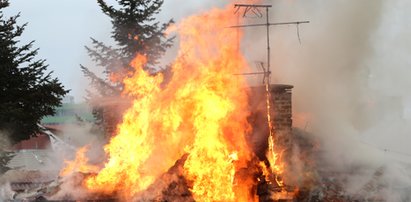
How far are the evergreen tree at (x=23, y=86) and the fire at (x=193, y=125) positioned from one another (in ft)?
16.4

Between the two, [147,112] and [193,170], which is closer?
[193,170]

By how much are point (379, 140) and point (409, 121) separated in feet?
8.43

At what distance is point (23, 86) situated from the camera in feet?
53.2

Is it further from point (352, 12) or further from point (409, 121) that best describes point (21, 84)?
point (409, 121)

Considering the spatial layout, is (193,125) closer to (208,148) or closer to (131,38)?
(208,148)

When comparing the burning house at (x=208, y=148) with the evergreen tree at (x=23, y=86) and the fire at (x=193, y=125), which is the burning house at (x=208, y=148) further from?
the evergreen tree at (x=23, y=86)

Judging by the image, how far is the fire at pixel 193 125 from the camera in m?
10.3

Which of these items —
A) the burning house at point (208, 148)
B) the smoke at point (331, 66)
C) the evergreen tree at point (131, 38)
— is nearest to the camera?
the burning house at point (208, 148)

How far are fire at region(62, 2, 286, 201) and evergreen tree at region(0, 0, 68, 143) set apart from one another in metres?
4.98

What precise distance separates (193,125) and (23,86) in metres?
7.95

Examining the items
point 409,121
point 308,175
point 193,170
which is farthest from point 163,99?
point 409,121

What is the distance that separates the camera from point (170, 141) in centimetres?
1130

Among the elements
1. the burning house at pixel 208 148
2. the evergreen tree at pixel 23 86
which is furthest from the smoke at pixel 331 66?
the evergreen tree at pixel 23 86

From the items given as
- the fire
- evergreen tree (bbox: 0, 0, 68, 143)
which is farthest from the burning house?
evergreen tree (bbox: 0, 0, 68, 143)
